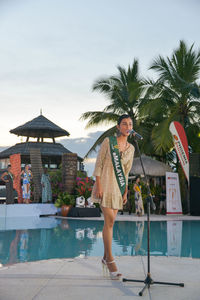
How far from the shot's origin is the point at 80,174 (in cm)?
1683

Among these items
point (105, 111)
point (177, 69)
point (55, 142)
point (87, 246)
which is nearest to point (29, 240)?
point (87, 246)

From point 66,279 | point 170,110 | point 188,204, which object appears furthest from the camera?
point 170,110

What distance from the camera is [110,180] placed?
4184mm

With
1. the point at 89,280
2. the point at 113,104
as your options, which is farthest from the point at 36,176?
the point at 89,280

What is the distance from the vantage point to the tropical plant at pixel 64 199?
15438mm

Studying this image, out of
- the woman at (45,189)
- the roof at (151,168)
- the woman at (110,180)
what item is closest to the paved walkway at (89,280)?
the woman at (110,180)

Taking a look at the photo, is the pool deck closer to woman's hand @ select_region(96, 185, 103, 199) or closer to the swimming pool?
woman's hand @ select_region(96, 185, 103, 199)

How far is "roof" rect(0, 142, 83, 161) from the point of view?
27047mm

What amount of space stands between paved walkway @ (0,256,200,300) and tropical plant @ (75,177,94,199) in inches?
408

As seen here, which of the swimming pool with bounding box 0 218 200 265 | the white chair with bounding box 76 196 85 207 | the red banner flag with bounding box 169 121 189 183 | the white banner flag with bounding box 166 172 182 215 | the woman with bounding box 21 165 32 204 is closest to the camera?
the swimming pool with bounding box 0 218 200 265

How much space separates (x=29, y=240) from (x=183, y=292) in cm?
547

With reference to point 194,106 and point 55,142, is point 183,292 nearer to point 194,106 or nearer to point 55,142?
point 194,106

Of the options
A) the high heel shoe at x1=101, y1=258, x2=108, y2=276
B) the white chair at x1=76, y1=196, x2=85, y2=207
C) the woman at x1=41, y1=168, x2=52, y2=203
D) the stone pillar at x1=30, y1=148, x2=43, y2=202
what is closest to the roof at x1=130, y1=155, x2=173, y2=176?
the white chair at x1=76, y1=196, x2=85, y2=207

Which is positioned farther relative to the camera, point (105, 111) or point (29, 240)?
point (105, 111)
